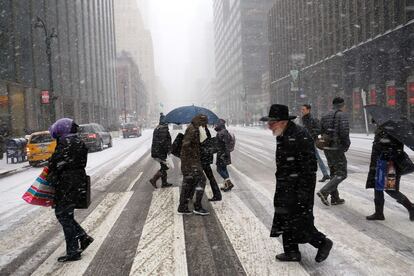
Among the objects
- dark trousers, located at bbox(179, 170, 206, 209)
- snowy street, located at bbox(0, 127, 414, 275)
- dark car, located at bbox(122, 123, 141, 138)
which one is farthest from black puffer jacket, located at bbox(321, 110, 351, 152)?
dark car, located at bbox(122, 123, 141, 138)

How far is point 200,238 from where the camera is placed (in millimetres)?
5547

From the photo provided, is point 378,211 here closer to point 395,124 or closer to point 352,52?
point 395,124

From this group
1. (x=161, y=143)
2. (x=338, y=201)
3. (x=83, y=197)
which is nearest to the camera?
(x=83, y=197)

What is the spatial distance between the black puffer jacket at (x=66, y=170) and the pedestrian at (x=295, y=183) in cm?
245

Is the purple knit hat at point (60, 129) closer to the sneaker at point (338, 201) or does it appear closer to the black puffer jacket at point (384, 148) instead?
the black puffer jacket at point (384, 148)

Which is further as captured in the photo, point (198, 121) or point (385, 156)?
point (198, 121)

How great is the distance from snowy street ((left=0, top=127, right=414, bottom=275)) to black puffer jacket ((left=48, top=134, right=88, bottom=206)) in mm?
859

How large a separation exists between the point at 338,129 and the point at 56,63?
40.4 m


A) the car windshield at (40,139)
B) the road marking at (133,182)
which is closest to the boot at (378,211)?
the road marking at (133,182)

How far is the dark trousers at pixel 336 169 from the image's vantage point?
699 centimetres

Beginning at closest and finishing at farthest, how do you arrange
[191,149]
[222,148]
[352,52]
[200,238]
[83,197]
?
[83,197] < [200,238] < [191,149] < [222,148] < [352,52]

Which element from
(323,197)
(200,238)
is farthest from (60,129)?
(323,197)

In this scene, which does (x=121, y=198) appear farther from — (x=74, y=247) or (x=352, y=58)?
(x=352, y=58)

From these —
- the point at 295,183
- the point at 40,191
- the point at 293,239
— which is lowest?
the point at 293,239
